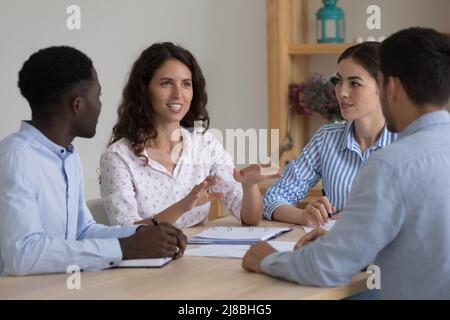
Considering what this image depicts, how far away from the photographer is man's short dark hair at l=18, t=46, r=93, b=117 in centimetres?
207

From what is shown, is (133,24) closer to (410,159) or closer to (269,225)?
(269,225)

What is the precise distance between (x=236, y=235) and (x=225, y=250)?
0.78ft

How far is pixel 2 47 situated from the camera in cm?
399

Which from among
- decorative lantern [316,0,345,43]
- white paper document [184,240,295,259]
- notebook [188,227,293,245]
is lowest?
notebook [188,227,293,245]

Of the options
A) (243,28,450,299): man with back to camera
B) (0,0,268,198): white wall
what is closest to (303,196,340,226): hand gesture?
(243,28,450,299): man with back to camera

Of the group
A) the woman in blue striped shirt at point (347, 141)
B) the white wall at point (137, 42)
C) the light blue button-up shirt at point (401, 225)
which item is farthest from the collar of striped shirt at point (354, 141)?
the white wall at point (137, 42)

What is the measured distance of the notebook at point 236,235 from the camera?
2.42m

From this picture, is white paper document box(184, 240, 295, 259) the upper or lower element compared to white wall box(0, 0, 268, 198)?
lower

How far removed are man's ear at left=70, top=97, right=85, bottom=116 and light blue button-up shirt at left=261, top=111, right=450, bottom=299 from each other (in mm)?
708

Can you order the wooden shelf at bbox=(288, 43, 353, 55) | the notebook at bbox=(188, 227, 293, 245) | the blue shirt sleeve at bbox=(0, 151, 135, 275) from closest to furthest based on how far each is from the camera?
1. the blue shirt sleeve at bbox=(0, 151, 135, 275)
2. the notebook at bbox=(188, 227, 293, 245)
3. the wooden shelf at bbox=(288, 43, 353, 55)

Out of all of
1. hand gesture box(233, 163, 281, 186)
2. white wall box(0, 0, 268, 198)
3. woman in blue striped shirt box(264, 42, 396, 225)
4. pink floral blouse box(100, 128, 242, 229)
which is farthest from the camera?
white wall box(0, 0, 268, 198)

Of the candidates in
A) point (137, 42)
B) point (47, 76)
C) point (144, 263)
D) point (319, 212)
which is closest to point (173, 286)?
point (144, 263)

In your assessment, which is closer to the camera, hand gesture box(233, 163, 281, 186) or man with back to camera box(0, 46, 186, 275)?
man with back to camera box(0, 46, 186, 275)

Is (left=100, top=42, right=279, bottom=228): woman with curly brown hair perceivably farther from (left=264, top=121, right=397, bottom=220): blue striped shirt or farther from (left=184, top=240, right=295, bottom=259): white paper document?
(left=184, top=240, right=295, bottom=259): white paper document
